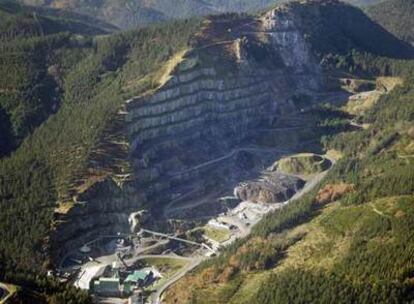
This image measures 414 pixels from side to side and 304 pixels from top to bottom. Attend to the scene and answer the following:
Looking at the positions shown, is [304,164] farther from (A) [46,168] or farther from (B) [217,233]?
(A) [46,168]

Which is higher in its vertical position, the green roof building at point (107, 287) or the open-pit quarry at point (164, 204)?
the open-pit quarry at point (164, 204)

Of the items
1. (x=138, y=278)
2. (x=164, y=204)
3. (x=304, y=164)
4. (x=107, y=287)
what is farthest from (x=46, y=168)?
(x=304, y=164)

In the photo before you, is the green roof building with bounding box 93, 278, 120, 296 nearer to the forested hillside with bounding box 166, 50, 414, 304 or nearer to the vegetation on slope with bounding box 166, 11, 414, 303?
the forested hillside with bounding box 166, 50, 414, 304

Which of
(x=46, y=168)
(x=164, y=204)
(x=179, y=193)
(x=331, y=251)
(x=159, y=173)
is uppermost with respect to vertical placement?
(x=46, y=168)

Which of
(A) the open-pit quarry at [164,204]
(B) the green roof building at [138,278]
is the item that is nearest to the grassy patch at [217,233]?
(A) the open-pit quarry at [164,204]

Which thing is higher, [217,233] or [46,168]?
[46,168]

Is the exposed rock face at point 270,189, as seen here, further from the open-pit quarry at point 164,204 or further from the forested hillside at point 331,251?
the forested hillside at point 331,251

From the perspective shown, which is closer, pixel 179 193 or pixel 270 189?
pixel 270 189

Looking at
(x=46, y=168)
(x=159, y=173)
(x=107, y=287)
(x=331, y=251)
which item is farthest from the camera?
(x=159, y=173)

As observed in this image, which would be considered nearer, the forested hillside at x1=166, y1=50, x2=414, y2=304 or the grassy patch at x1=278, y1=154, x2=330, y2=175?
the forested hillside at x1=166, y1=50, x2=414, y2=304

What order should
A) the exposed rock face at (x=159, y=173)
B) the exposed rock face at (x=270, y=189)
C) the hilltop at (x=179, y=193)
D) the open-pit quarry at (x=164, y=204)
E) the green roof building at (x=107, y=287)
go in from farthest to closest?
the exposed rock face at (x=270, y=189), the exposed rock face at (x=159, y=173), the open-pit quarry at (x=164, y=204), the green roof building at (x=107, y=287), the hilltop at (x=179, y=193)

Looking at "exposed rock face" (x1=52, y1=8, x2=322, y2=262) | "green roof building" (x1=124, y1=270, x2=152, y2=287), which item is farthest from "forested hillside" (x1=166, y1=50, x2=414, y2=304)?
"exposed rock face" (x1=52, y1=8, x2=322, y2=262)
